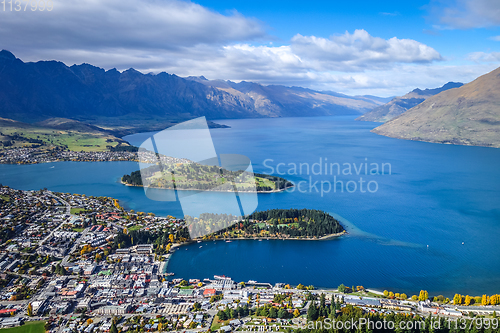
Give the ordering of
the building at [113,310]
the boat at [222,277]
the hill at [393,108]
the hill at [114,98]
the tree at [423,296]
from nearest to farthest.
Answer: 1. the building at [113,310]
2. the tree at [423,296]
3. the boat at [222,277]
4. the hill at [114,98]
5. the hill at [393,108]

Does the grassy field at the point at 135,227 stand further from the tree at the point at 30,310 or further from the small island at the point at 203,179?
the small island at the point at 203,179

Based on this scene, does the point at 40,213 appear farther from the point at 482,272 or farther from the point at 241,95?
the point at 241,95

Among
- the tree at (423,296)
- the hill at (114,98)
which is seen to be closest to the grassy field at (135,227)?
the tree at (423,296)

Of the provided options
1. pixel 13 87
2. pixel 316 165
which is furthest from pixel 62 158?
pixel 13 87

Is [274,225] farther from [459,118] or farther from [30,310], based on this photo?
[459,118]

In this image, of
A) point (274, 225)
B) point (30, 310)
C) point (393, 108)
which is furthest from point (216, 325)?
point (393, 108)
